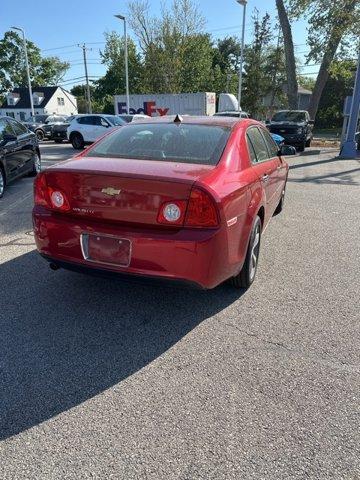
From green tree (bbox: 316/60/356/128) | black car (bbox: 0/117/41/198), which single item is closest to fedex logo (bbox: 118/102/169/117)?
black car (bbox: 0/117/41/198)

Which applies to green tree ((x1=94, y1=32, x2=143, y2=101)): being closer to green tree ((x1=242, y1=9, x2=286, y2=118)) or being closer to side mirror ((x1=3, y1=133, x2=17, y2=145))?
green tree ((x1=242, y1=9, x2=286, y2=118))

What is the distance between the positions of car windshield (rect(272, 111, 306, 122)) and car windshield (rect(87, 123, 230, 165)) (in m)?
16.4

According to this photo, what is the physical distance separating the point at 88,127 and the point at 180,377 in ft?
56.3

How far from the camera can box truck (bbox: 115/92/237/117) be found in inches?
1007

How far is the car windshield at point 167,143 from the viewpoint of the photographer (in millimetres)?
3496

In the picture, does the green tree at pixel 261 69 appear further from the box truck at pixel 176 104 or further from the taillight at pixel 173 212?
the taillight at pixel 173 212

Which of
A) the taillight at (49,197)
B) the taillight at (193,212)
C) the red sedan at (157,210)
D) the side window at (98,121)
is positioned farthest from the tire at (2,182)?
the side window at (98,121)

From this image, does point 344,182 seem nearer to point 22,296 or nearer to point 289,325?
point 289,325

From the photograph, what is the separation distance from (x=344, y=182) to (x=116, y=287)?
8367 mm

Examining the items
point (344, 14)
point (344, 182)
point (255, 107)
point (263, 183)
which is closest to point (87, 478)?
point (263, 183)

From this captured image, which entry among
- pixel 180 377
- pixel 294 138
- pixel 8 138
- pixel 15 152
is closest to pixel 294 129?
pixel 294 138

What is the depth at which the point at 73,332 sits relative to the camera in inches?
125

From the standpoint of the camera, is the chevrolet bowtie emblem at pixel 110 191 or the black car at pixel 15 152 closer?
the chevrolet bowtie emblem at pixel 110 191

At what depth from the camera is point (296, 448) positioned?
215 centimetres
